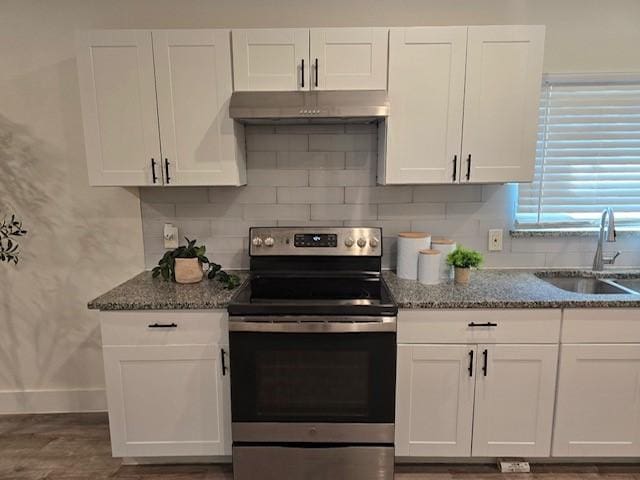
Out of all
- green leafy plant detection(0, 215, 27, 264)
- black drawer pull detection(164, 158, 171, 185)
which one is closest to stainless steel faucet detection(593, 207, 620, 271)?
black drawer pull detection(164, 158, 171, 185)

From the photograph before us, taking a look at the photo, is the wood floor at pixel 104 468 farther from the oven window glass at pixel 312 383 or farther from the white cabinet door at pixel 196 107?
the white cabinet door at pixel 196 107

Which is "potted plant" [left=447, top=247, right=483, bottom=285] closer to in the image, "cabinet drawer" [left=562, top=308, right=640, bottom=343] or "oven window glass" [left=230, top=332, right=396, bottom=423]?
"cabinet drawer" [left=562, top=308, right=640, bottom=343]

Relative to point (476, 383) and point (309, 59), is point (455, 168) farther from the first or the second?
Answer: point (476, 383)

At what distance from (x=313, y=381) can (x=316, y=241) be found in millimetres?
752

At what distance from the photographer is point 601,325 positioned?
1822 mm

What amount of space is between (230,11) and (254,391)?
2.02 m

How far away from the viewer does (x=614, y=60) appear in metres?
2.21

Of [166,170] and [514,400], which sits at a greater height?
[166,170]

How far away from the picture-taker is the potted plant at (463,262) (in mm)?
2029

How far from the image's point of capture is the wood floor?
1.98 metres

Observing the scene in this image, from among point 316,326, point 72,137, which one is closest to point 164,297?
point 316,326

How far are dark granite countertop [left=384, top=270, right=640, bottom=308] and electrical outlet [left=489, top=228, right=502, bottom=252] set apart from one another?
22 centimetres

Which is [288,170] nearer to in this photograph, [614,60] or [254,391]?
[254,391]

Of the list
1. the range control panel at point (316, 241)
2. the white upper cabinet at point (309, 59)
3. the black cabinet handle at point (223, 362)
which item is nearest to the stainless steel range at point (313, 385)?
the black cabinet handle at point (223, 362)
